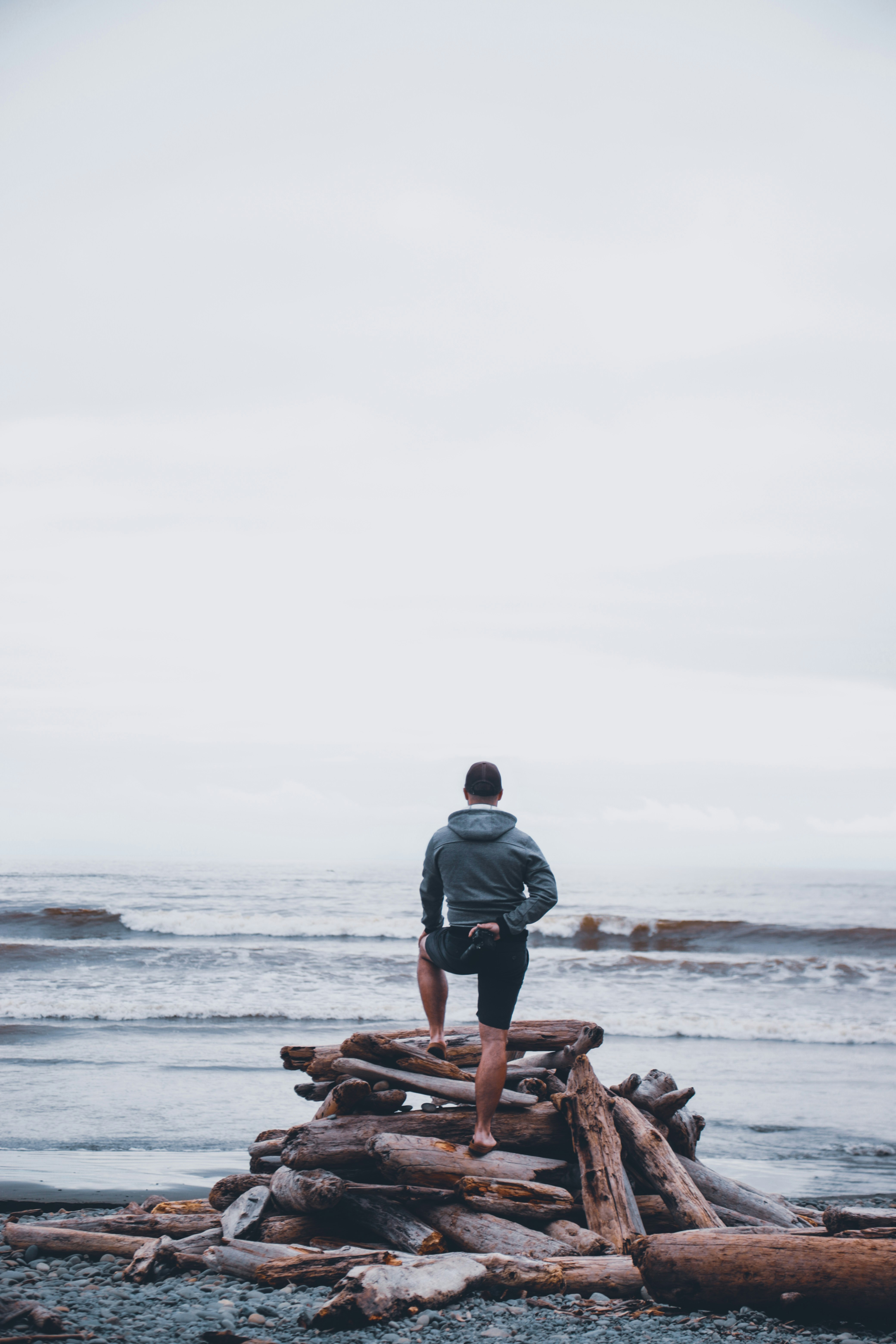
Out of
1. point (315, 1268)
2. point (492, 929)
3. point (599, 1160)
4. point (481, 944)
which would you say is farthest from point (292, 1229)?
point (492, 929)

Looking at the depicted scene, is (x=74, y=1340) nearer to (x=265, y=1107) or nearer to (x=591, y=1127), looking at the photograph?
(x=591, y=1127)

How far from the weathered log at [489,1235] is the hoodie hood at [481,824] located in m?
2.31

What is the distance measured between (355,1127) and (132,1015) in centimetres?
1173

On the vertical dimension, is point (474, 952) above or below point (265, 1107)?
above

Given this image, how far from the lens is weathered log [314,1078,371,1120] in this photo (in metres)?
6.33

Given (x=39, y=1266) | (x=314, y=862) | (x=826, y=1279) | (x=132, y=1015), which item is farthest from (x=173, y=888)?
(x=826, y=1279)

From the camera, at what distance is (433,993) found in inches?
259

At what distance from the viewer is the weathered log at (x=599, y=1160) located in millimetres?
5727

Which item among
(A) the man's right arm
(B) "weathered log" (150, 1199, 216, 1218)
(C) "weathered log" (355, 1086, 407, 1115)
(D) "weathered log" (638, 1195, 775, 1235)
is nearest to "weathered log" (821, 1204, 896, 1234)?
(D) "weathered log" (638, 1195, 775, 1235)

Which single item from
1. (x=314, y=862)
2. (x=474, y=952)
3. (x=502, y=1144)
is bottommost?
(x=314, y=862)

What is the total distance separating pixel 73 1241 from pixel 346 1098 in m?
1.97

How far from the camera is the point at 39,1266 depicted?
5.86 metres

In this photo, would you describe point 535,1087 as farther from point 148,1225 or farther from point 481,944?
point 148,1225

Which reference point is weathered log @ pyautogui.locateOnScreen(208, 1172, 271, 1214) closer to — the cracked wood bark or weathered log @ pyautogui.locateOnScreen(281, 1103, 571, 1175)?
the cracked wood bark
